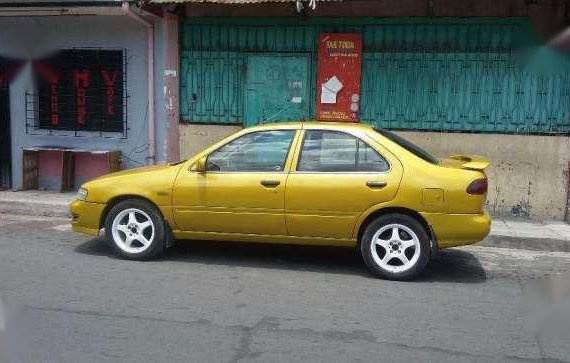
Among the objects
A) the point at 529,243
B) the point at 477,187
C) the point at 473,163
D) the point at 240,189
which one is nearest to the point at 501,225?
the point at 529,243

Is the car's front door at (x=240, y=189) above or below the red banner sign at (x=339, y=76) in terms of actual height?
below

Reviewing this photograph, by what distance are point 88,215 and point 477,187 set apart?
3941mm

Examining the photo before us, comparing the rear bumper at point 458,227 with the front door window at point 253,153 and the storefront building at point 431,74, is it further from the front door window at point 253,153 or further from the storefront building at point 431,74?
the storefront building at point 431,74

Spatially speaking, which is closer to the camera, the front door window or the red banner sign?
the front door window

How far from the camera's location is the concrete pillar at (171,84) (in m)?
10.1

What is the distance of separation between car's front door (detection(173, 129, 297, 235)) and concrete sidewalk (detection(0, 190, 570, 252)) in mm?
3084

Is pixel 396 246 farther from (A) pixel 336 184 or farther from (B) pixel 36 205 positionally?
(B) pixel 36 205

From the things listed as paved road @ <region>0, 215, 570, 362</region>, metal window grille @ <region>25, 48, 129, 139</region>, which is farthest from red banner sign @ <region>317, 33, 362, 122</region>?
metal window grille @ <region>25, 48, 129, 139</region>

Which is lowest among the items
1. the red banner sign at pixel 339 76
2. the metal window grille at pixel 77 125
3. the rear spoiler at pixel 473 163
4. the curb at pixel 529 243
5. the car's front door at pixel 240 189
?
the curb at pixel 529 243

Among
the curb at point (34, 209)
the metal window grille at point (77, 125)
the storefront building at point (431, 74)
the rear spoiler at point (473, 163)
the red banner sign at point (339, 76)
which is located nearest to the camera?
the rear spoiler at point (473, 163)

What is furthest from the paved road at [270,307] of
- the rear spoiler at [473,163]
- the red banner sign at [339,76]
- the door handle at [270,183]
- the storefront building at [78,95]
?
the storefront building at [78,95]

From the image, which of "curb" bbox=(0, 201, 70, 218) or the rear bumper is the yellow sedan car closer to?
the rear bumper

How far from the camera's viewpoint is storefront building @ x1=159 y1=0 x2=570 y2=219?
901cm

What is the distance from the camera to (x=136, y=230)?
655cm
